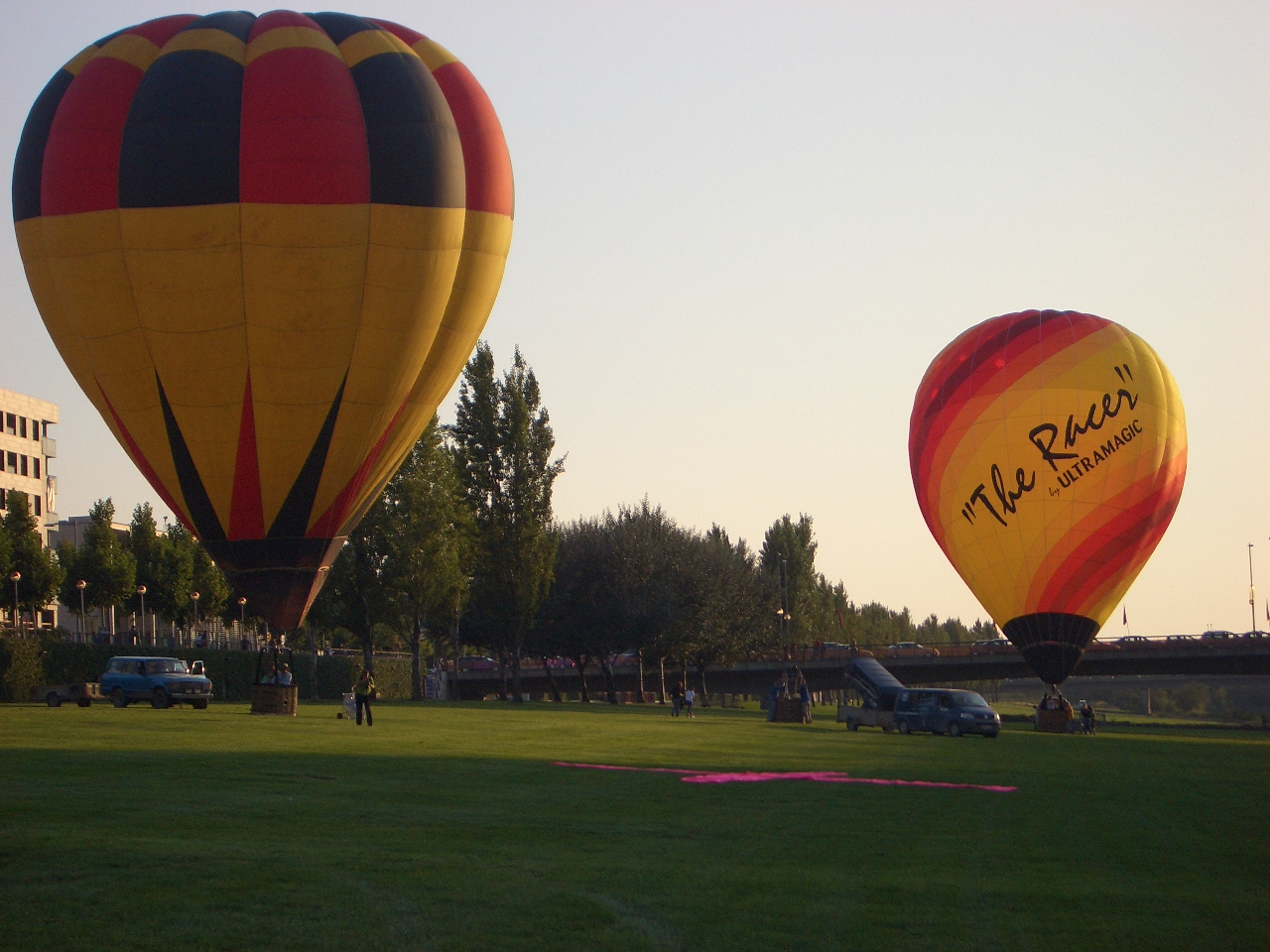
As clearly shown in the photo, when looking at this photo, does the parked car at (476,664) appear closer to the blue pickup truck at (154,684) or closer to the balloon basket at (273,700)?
the blue pickup truck at (154,684)

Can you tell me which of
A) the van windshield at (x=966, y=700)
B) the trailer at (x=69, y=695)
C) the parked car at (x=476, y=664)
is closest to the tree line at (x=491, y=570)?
the parked car at (x=476, y=664)

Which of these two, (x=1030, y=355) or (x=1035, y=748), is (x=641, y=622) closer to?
(x=1030, y=355)

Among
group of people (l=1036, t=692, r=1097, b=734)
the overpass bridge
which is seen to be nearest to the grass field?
group of people (l=1036, t=692, r=1097, b=734)

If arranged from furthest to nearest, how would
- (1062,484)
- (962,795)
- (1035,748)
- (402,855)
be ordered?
(1062,484) < (1035,748) < (962,795) < (402,855)

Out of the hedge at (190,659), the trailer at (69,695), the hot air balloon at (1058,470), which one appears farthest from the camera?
the hedge at (190,659)

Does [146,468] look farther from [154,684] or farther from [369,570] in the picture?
[369,570]

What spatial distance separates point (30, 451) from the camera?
12225 cm

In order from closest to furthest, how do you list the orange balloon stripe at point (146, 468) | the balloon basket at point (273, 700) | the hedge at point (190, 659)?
1. the orange balloon stripe at point (146, 468)
2. the balloon basket at point (273, 700)
3. the hedge at point (190, 659)

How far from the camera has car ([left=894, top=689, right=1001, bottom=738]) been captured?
1774 inches

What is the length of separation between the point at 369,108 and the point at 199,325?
548 cm

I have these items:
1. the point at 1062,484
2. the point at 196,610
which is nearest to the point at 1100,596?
the point at 1062,484

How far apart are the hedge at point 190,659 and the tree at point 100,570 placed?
10923 mm

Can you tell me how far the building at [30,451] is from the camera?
118312mm

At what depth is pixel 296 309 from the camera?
28.8m
